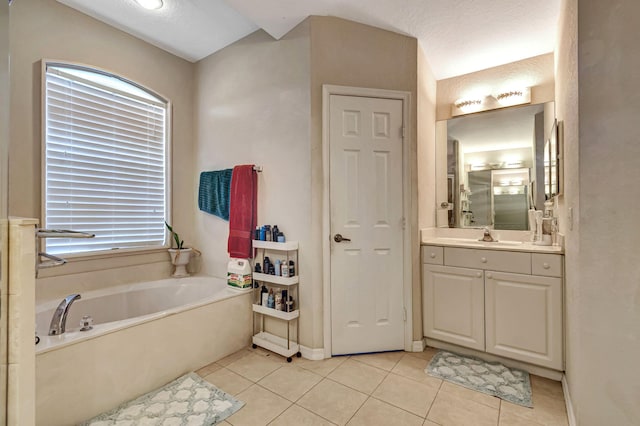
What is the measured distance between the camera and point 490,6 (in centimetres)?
191

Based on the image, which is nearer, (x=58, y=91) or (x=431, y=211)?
(x=58, y=91)

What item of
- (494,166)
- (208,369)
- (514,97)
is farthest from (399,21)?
(208,369)

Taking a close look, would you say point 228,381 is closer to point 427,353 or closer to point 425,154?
point 427,353

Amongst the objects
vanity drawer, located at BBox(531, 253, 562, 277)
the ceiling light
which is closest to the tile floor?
vanity drawer, located at BBox(531, 253, 562, 277)

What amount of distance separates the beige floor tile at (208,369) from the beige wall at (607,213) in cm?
211

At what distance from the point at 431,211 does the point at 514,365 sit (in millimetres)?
1340

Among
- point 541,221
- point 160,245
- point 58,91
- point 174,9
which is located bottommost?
point 160,245

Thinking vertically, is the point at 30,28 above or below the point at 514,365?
above

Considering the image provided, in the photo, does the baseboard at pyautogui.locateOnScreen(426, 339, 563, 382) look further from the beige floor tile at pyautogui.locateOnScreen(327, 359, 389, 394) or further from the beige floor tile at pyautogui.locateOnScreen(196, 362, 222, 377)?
the beige floor tile at pyautogui.locateOnScreen(196, 362, 222, 377)

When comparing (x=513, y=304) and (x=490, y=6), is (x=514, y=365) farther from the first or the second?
(x=490, y=6)

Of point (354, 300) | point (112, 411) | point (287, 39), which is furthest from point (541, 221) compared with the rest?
point (112, 411)

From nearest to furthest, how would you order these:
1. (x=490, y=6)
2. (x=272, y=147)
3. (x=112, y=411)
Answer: (x=112, y=411), (x=490, y=6), (x=272, y=147)

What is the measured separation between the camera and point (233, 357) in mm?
2156

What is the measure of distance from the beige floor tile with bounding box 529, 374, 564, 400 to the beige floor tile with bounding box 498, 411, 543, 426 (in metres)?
0.32
